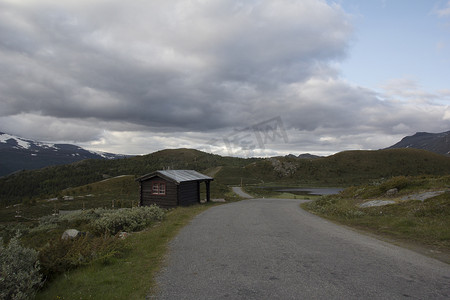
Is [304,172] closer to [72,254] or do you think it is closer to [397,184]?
[397,184]

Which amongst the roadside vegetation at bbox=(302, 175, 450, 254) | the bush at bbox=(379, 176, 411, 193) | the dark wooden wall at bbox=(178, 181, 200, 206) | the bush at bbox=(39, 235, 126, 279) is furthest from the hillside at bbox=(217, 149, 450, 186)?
the bush at bbox=(39, 235, 126, 279)

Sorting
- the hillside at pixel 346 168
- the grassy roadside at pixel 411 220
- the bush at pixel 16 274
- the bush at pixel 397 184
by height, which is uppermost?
the hillside at pixel 346 168

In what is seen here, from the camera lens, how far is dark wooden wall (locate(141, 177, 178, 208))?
29.7 meters

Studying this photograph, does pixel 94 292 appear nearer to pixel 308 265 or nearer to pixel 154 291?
pixel 154 291

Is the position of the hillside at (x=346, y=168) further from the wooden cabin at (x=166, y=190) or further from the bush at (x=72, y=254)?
the bush at (x=72, y=254)

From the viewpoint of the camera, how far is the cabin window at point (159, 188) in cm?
3061

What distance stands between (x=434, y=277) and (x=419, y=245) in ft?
13.6

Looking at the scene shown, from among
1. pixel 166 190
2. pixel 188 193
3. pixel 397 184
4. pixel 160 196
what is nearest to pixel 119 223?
pixel 166 190

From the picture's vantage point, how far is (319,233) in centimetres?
1316

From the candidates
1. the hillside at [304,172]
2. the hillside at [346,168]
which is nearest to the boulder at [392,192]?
the hillside at [304,172]

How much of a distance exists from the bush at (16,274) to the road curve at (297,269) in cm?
279

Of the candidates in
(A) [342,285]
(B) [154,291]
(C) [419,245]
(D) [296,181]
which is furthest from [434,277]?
(D) [296,181]

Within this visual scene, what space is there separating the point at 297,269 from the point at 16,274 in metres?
7.11

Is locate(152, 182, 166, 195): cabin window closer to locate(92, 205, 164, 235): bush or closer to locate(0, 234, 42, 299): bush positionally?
locate(92, 205, 164, 235): bush
